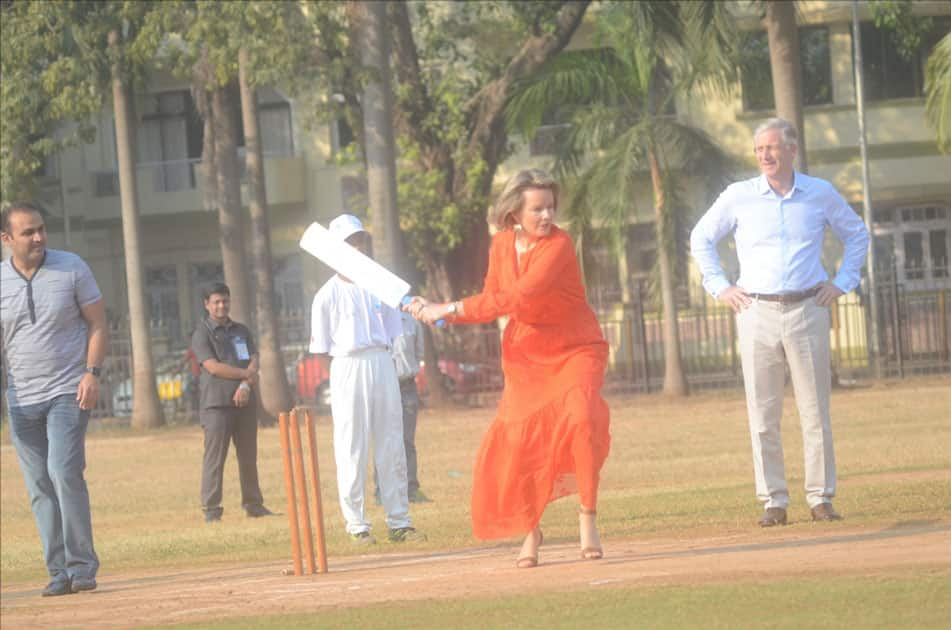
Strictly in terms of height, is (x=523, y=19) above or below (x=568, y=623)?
above

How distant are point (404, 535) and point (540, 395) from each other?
292cm

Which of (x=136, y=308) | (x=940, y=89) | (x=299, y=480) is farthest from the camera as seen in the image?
(x=136, y=308)

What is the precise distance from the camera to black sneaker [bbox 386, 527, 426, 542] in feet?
38.6

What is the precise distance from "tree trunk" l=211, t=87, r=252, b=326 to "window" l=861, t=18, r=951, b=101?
17.7 meters

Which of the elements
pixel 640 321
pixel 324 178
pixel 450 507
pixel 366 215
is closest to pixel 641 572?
pixel 450 507

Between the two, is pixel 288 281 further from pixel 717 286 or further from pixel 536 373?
pixel 536 373

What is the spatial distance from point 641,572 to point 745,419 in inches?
655

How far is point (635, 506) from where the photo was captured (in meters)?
13.5

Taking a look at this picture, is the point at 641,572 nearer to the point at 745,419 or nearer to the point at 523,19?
the point at 745,419

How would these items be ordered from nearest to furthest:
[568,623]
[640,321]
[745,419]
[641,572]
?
[568,623], [641,572], [745,419], [640,321]

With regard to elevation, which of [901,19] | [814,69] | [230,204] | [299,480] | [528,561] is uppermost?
[814,69]

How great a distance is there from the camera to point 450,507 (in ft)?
49.9

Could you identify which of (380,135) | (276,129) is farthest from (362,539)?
(276,129)

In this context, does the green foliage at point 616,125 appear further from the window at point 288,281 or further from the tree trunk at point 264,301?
the window at point 288,281
